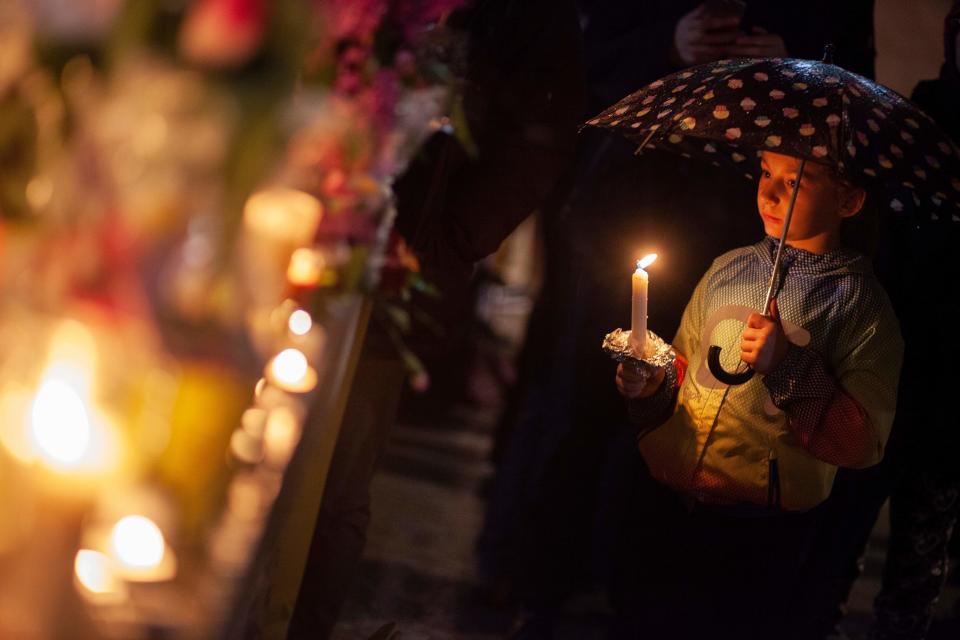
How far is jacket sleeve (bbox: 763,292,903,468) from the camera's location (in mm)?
2871

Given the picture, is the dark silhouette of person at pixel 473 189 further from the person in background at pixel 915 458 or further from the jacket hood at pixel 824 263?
the person in background at pixel 915 458

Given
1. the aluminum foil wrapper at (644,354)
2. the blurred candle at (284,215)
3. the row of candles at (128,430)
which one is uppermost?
the blurred candle at (284,215)

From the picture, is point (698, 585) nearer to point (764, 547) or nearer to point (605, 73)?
point (764, 547)

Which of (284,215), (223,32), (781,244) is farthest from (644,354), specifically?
(223,32)

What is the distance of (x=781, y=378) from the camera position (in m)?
2.88

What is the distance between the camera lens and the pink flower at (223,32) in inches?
69.7

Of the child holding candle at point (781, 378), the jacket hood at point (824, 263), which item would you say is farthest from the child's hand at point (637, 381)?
the jacket hood at point (824, 263)

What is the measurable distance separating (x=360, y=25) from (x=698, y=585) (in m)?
1.95

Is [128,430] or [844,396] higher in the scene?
[844,396]

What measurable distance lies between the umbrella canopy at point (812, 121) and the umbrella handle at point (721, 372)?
1.73ft

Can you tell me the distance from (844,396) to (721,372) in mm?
313

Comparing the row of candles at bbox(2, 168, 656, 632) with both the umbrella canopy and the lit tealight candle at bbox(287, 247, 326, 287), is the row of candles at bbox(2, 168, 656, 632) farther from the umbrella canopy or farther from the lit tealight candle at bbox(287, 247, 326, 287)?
the umbrella canopy

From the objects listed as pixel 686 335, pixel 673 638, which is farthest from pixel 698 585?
pixel 686 335

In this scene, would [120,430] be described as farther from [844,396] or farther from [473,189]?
[844,396]
